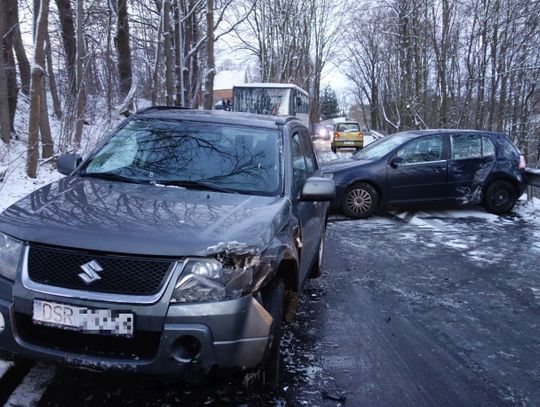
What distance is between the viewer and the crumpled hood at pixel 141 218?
8.75 ft

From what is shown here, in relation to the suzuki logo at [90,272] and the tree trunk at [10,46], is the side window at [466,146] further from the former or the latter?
the tree trunk at [10,46]

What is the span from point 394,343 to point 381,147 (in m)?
6.81

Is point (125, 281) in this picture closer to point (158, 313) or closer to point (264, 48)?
point (158, 313)

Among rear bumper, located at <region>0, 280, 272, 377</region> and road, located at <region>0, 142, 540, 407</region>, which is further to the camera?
road, located at <region>0, 142, 540, 407</region>

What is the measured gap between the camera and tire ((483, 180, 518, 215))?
10.1m

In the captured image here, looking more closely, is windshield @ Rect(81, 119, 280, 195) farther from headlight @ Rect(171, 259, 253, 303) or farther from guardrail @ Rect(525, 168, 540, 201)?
guardrail @ Rect(525, 168, 540, 201)

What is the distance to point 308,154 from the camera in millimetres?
5297

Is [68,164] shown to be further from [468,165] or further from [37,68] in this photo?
[468,165]

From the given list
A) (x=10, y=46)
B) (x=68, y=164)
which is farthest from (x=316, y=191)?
(x=10, y=46)

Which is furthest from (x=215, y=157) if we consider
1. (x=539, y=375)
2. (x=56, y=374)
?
(x=539, y=375)

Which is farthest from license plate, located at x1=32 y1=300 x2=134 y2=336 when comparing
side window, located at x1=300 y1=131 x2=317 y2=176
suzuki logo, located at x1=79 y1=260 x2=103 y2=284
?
side window, located at x1=300 y1=131 x2=317 y2=176

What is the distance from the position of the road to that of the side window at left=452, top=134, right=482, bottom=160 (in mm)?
2734

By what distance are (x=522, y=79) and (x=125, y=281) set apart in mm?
26895

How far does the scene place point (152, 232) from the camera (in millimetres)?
2750
